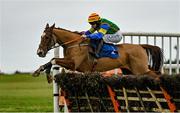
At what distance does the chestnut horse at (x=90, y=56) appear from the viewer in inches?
551

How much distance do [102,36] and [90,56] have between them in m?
0.52

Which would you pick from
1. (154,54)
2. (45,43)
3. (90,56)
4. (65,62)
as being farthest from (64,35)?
(154,54)

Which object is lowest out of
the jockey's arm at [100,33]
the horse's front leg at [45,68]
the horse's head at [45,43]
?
the horse's front leg at [45,68]

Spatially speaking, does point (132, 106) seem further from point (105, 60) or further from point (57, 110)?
point (105, 60)

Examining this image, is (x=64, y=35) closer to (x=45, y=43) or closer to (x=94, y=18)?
(x=45, y=43)

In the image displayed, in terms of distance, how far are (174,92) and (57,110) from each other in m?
2.72

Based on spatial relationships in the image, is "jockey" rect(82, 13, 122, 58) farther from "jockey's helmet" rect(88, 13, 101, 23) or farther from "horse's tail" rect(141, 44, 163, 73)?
"horse's tail" rect(141, 44, 163, 73)

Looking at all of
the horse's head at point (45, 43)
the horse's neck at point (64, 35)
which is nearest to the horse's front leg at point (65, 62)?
the horse's head at point (45, 43)

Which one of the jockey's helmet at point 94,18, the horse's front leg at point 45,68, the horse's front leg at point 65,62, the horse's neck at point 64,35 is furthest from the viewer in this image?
the horse's neck at point 64,35

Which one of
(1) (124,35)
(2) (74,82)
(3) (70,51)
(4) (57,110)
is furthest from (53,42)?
(2) (74,82)

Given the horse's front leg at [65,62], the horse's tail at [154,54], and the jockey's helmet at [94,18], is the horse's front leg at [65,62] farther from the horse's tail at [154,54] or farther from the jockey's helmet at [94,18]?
the horse's tail at [154,54]

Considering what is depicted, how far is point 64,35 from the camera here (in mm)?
14438

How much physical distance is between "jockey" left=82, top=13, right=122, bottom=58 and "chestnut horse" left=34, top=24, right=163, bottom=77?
138mm

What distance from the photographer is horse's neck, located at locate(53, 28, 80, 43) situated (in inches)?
564
